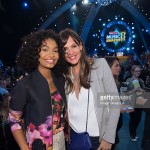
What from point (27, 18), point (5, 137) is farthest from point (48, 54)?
point (27, 18)

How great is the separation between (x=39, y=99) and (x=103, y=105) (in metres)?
0.68

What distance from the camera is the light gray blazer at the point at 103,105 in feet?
8.23

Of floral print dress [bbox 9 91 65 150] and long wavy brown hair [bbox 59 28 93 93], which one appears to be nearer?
floral print dress [bbox 9 91 65 150]

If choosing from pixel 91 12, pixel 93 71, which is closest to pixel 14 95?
pixel 93 71

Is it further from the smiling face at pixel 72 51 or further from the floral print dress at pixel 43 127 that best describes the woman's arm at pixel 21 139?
the smiling face at pixel 72 51

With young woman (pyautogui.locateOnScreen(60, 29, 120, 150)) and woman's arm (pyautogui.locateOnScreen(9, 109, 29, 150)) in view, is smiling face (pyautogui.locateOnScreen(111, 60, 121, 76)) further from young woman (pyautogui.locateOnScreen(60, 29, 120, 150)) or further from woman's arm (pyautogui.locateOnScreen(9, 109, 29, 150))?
woman's arm (pyautogui.locateOnScreen(9, 109, 29, 150))

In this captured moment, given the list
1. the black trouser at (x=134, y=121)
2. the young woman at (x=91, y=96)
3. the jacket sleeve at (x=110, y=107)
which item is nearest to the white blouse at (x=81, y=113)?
the young woman at (x=91, y=96)

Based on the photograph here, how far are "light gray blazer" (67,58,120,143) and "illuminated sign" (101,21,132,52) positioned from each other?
2215 cm

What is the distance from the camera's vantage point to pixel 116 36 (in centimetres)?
2505

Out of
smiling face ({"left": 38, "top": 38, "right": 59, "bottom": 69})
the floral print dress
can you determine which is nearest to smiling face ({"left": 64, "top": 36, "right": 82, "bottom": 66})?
smiling face ({"left": 38, "top": 38, "right": 59, "bottom": 69})

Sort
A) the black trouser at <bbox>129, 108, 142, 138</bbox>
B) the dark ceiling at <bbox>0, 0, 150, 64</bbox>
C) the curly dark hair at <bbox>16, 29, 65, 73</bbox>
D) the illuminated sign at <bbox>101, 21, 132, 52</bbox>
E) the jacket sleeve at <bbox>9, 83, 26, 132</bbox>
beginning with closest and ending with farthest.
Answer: the jacket sleeve at <bbox>9, 83, 26, 132</bbox> < the curly dark hair at <bbox>16, 29, 65, 73</bbox> < the black trouser at <bbox>129, 108, 142, 138</bbox> < the dark ceiling at <bbox>0, 0, 150, 64</bbox> < the illuminated sign at <bbox>101, 21, 132, 52</bbox>

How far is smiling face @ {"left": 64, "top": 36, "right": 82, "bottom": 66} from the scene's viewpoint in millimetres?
2559

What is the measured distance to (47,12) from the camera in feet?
66.0

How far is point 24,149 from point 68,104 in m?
0.59
